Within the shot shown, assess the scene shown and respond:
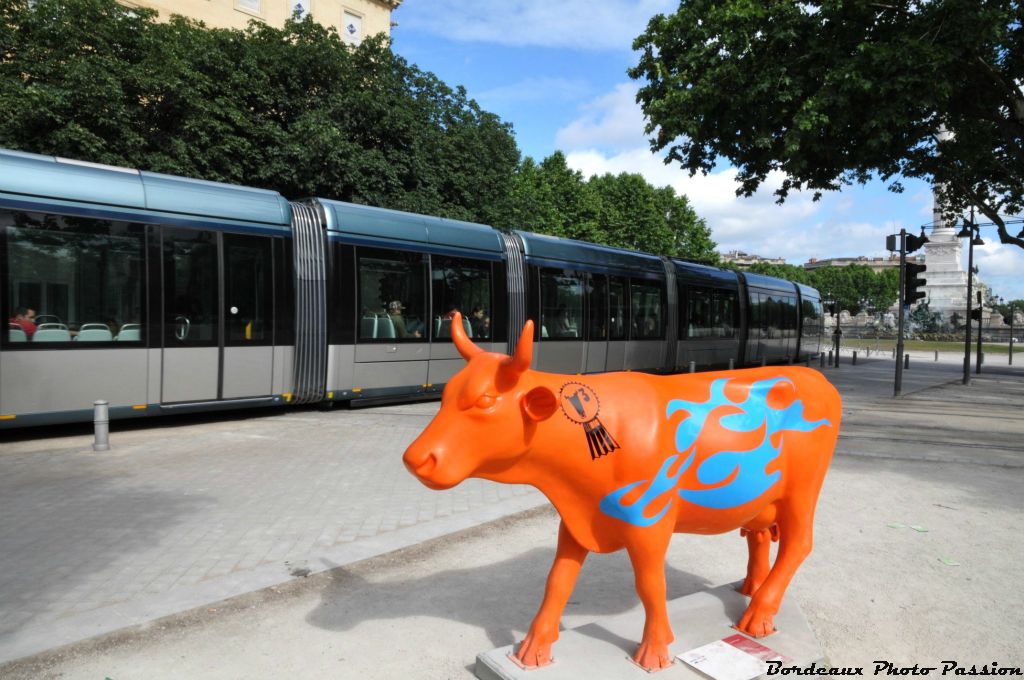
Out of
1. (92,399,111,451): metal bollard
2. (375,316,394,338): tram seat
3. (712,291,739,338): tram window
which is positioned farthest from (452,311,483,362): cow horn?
(712,291,739,338): tram window

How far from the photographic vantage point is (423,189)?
21.9 m

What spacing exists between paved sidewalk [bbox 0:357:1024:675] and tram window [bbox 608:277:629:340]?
5932 millimetres

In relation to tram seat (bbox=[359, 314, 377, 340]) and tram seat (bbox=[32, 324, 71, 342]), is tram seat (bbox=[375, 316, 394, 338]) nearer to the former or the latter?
tram seat (bbox=[359, 314, 377, 340])

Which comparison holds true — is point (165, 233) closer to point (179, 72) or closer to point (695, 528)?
point (695, 528)

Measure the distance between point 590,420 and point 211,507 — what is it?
14.7 feet

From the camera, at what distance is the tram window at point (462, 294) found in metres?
12.4

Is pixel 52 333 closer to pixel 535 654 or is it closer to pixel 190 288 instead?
pixel 190 288

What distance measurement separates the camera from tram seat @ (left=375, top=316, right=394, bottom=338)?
1162cm

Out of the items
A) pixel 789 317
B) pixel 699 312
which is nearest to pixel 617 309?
pixel 699 312

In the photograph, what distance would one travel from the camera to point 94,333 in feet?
28.6

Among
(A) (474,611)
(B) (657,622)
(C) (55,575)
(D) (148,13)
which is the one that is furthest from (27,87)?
(B) (657,622)

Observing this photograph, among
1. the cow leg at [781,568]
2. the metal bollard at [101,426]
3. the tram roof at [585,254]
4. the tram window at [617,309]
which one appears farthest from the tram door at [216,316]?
the cow leg at [781,568]

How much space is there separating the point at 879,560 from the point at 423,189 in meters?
19.0

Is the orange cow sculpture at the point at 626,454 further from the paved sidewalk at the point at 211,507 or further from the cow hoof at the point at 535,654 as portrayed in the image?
the paved sidewalk at the point at 211,507
